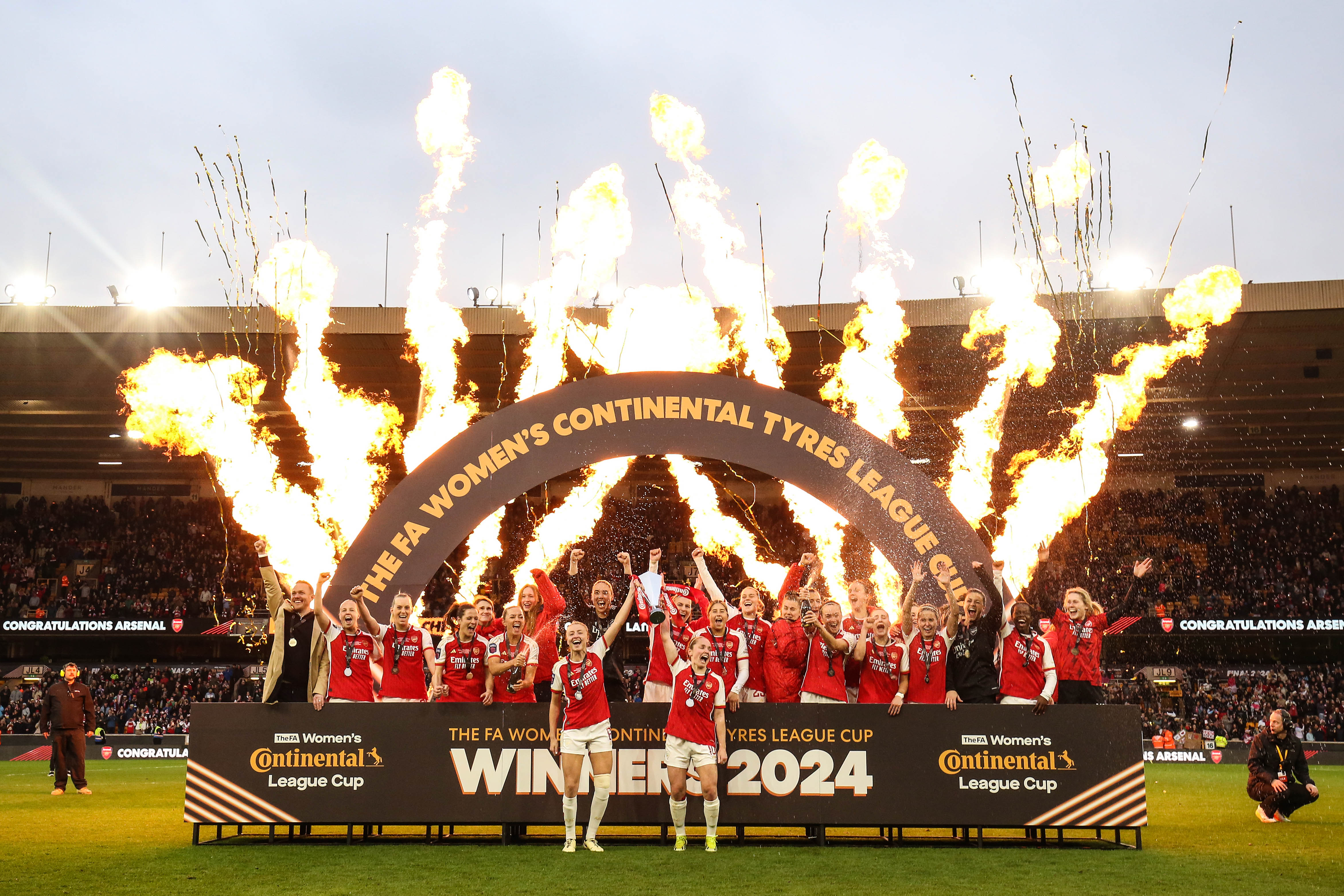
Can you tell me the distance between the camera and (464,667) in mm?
10250

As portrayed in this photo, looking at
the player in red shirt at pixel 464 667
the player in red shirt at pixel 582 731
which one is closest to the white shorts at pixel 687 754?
the player in red shirt at pixel 582 731

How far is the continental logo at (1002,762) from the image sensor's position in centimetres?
946

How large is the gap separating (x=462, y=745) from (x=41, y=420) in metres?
26.4

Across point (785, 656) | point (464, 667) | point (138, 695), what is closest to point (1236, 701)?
point (785, 656)

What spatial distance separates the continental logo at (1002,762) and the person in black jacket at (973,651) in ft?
1.82

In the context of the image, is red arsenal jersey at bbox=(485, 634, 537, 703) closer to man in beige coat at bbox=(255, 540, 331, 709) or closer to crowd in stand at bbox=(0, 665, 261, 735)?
man in beige coat at bbox=(255, 540, 331, 709)

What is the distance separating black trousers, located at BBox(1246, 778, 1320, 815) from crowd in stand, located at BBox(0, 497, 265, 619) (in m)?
26.4

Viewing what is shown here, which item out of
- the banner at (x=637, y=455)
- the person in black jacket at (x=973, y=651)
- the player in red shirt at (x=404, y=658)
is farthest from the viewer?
the banner at (x=637, y=455)

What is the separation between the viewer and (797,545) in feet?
111

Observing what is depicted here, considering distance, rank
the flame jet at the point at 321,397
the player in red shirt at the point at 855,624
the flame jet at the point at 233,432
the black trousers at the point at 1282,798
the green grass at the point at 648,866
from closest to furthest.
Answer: the green grass at the point at 648,866 < the player in red shirt at the point at 855,624 < the black trousers at the point at 1282,798 < the flame jet at the point at 233,432 < the flame jet at the point at 321,397

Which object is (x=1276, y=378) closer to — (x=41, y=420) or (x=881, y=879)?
(x=881, y=879)

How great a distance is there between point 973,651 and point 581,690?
348cm

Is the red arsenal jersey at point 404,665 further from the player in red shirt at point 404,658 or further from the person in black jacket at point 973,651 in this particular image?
the person in black jacket at point 973,651

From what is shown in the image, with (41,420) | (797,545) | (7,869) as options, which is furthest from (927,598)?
(41,420)
